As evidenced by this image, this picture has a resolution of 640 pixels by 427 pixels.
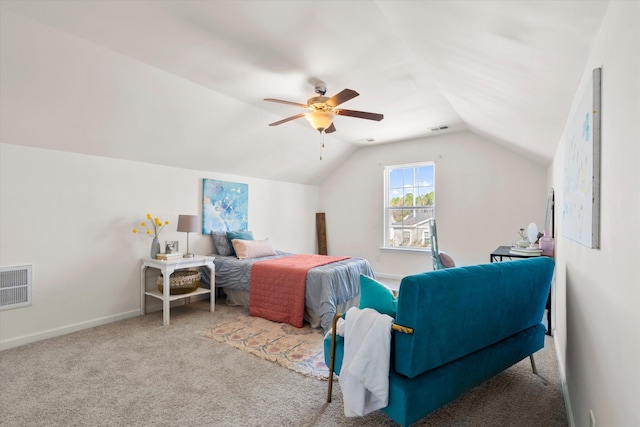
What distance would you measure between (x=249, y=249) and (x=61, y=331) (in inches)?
88.3

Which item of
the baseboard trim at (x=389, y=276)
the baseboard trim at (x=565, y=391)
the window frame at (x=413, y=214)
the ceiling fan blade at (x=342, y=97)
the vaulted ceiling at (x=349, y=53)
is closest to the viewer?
the vaulted ceiling at (x=349, y=53)

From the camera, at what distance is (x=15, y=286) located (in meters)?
3.01

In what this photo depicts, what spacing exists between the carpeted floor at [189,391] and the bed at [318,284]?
0.92 metres

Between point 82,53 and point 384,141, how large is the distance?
4.58 m

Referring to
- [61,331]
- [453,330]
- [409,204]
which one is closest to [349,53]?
[453,330]

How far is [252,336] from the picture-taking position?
3271mm

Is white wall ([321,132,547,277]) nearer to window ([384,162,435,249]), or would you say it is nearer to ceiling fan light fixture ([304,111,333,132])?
window ([384,162,435,249])

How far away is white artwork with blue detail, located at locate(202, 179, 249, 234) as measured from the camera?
187 inches

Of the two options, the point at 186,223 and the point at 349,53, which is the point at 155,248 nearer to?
the point at 186,223

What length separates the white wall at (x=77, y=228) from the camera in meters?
3.04

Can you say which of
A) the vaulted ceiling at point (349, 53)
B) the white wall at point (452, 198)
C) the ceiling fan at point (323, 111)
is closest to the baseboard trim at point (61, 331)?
the vaulted ceiling at point (349, 53)

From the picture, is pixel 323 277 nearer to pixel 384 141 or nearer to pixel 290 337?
pixel 290 337

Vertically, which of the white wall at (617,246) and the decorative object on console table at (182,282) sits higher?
the white wall at (617,246)

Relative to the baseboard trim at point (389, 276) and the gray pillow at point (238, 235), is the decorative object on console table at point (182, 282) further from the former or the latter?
the baseboard trim at point (389, 276)
